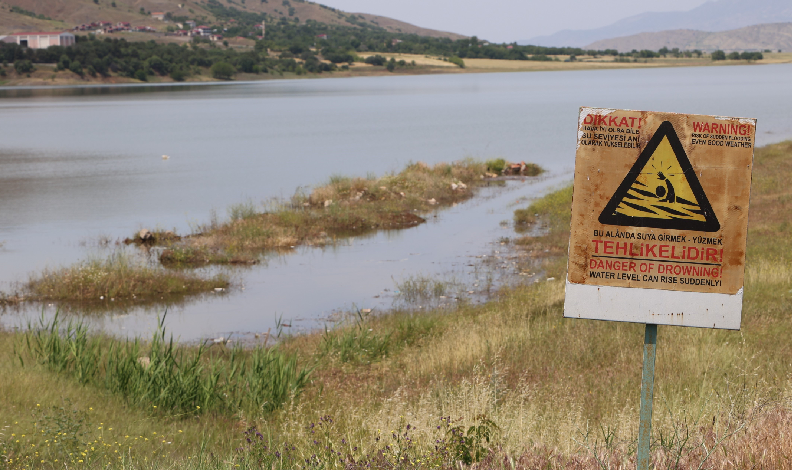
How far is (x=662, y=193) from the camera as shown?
3996mm

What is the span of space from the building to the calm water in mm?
63712

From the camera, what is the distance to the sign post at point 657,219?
3.94m

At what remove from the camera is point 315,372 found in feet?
34.3

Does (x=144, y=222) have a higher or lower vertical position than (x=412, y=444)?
lower

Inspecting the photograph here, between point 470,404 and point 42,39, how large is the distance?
189 metres

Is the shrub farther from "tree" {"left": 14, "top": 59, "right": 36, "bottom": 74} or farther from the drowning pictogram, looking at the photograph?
"tree" {"left": 14, "top": 59, "right": 36, "bottom": 74}

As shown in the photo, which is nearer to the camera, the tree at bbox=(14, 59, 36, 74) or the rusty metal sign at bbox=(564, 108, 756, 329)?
the rusty metal sign at bbox=(564, 108, 756, 329)

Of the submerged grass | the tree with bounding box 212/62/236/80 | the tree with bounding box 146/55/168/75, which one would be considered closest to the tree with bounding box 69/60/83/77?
the tree with bounding box 146/55/168/75

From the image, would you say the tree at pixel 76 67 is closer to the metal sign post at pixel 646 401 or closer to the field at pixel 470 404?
the field at pixel 470 404

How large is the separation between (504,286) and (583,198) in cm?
1350

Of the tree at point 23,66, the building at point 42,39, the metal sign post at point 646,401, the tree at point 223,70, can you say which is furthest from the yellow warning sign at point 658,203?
the building at point 42,39

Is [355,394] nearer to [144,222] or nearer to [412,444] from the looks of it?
[412,444]

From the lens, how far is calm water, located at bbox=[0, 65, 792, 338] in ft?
64.1

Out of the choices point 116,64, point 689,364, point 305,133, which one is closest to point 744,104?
point 305,133
